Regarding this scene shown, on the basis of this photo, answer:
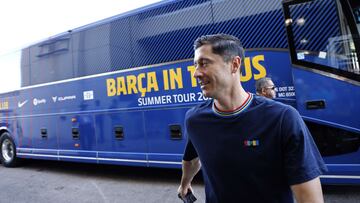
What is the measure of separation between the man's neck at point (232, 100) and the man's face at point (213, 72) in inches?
1.3

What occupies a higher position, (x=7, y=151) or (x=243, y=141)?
(x=243, y=141)

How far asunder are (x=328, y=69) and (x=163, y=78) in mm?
2657

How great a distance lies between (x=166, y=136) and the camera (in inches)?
234

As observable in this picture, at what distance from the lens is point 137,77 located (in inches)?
245

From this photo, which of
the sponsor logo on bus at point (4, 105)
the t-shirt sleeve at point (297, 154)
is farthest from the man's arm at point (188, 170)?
the sponsor logo on bus at point (4, 105)

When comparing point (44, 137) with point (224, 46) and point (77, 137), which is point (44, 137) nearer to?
point (77, 137)

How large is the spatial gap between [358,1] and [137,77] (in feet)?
12.1

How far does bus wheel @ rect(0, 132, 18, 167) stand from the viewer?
368 inches

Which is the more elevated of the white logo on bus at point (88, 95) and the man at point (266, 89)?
the white logo on bus at point (88, 95)

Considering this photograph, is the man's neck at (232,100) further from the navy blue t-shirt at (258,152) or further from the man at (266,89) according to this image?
the man at (266,89)

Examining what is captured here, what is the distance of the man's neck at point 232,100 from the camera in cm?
162

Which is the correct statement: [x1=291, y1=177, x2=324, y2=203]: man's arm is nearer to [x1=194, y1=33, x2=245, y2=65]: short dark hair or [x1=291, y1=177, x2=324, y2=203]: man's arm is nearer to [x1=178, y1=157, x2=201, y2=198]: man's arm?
[x1=194, y1=33, x2=245, y2=65]: short dark hair

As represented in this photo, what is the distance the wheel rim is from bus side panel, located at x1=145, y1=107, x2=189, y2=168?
17.8ft

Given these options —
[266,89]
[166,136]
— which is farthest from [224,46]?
[166,136]
